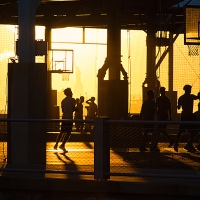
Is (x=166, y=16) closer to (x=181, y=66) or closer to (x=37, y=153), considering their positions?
(x=181, y=66)

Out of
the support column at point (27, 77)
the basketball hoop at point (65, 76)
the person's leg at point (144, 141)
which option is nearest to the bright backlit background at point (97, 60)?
the basketball hoop at point (65, 76)

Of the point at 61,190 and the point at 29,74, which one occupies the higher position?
the point at 29,74

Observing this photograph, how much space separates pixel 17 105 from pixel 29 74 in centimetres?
66

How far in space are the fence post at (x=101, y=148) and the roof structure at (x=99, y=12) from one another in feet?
50.0

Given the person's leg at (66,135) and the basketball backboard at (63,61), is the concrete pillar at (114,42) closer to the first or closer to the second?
the person's leg at (66,135)

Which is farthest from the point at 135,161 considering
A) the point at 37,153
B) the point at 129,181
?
the point at 129,181

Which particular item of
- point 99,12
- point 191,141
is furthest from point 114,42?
point 191,141

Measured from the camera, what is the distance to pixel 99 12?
3516 cm

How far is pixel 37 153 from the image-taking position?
1473 centimetres

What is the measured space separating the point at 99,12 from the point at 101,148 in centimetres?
2300

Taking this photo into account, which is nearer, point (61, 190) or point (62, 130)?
point (61, 190)

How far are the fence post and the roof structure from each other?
1524 cm

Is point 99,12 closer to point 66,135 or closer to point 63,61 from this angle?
point 63,61

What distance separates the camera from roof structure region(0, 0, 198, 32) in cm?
3072
